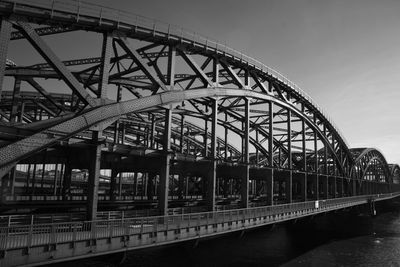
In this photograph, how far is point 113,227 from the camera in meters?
17.5

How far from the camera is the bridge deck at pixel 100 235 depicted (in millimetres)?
13906

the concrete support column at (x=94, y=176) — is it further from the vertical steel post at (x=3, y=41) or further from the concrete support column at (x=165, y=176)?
the vertical steel post at (x=3, y=41)

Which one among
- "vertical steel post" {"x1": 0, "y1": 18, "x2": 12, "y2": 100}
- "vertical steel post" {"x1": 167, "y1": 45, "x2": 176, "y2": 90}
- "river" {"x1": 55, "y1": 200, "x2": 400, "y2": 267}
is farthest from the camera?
"river" {"x1": 55, "y1": 200, "x2": 400, "y2": 267}

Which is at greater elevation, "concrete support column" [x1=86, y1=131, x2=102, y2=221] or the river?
"concrete support column" [x1=86, y1=131, x2=102, y2=221]

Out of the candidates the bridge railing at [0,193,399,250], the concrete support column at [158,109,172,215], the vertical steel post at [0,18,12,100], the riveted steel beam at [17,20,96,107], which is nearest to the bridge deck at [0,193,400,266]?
the bridge railing at [0,193,399,250]

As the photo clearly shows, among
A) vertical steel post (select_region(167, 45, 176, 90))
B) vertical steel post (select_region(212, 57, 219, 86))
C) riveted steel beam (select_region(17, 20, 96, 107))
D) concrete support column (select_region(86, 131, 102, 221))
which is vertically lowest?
concrete support column (select_region(86, 131, 102, 221))

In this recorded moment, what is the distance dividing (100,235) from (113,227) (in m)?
0.90

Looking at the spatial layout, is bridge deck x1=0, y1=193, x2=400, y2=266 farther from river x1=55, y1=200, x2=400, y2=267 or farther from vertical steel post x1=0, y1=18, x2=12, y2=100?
vertical steel post x1=0, y1=18, x2=12, y2=100

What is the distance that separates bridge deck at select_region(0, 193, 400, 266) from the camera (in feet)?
45.6

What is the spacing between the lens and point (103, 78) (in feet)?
71.2

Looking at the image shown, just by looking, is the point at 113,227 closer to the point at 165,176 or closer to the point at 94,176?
the point at 94,176

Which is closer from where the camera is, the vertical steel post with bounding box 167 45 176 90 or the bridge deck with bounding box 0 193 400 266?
the bridge deck with bounding box 0 193 400 266

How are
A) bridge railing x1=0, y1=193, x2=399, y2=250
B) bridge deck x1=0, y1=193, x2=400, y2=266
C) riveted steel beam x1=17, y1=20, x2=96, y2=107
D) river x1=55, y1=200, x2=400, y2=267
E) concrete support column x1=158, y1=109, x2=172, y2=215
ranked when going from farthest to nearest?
1. river x1=55, y1=200, x2=400, y2=267
2. concrete support column x1=158, y1=109, x2=172, y2=215
3. riveted steel beam x1=17, y1=20, x2=96, y2=107
4. bridge railing x1=0, y1=193, x2=399, y2=250
5. bridge deck x1=0, y1=193, x2=400, y2=266

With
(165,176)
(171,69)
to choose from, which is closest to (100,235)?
(165,176)
